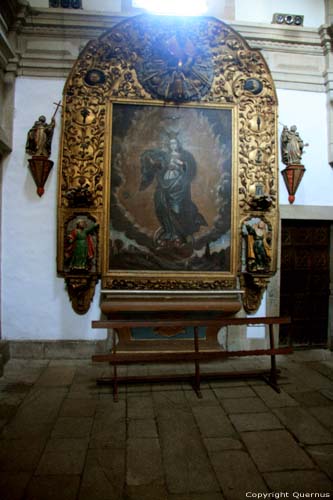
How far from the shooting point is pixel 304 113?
5152 mm

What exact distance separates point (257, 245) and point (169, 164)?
173 cm

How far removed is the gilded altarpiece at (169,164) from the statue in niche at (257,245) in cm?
1

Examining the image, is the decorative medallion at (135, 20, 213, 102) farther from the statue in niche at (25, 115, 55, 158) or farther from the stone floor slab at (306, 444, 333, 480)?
the stone floor slab at (306, 444, 333, 480)

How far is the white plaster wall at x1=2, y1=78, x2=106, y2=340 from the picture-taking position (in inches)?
183

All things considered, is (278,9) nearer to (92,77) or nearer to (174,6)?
(174,6)

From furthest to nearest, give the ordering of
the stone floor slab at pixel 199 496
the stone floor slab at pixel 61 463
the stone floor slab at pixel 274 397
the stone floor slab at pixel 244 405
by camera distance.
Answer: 1. the stone floor slab at pixel 274 397
2. the stone floor slab at pixel 244 405
3. the stone floor slab at pixel 61 463
4. the stone floor slab at pixel 199 496

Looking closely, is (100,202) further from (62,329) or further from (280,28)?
(280,28)

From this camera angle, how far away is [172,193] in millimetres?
4770

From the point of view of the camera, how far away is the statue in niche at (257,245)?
4.74 meters

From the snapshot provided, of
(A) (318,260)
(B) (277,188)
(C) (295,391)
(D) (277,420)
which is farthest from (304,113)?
(D) (277,420)

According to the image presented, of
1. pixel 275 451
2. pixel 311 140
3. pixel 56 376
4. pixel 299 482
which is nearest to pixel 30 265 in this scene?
pixel 56 376

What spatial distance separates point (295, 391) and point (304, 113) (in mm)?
4071

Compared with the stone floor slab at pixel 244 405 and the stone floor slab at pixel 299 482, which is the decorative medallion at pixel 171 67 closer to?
the stone floor slab at pixel 244 405

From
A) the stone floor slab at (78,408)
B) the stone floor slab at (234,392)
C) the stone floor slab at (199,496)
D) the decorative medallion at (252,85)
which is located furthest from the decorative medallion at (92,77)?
the stone floor slab at (199,496)
